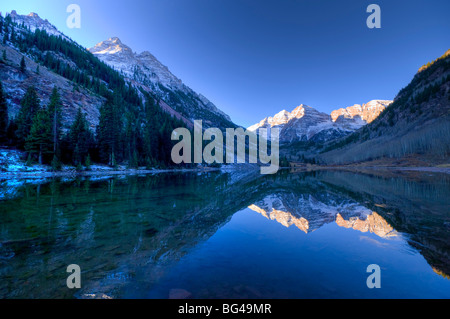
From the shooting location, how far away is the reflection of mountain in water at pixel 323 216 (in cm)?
1107

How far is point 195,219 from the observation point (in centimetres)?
1255

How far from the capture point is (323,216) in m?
13.8

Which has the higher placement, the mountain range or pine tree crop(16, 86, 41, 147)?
the mountain range

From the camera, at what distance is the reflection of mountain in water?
436 inches

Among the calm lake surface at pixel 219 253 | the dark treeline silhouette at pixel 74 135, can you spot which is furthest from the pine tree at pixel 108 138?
the calm lake surface at pixel 219 253

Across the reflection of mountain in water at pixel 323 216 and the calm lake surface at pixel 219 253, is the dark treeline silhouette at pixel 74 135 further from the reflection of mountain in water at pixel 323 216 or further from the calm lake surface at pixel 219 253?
the reflection of mountain in water at pixel 323 216

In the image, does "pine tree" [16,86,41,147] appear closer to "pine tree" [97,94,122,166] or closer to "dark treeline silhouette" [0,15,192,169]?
"dark treeline silhouette" [0,15,192,169]

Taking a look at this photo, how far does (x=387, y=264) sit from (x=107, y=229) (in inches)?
476

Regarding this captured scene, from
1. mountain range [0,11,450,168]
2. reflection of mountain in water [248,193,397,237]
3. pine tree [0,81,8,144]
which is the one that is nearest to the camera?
reflection of mountain in water [248,193,397,237]

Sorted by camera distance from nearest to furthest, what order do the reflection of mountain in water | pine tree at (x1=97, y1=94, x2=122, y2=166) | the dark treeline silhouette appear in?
the reflection of mountain in water < the dark treeline silhouette < pine tree at (x1=97, y1=94, x2=122, y2=166)

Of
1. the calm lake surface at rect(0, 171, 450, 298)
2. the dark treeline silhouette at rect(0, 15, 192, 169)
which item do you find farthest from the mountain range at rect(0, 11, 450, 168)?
the calm lake surface at rect(0, 171, 450, 298)

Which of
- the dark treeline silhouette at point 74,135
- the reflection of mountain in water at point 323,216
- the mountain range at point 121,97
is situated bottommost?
the reflection of mountain in water at point 323,216
